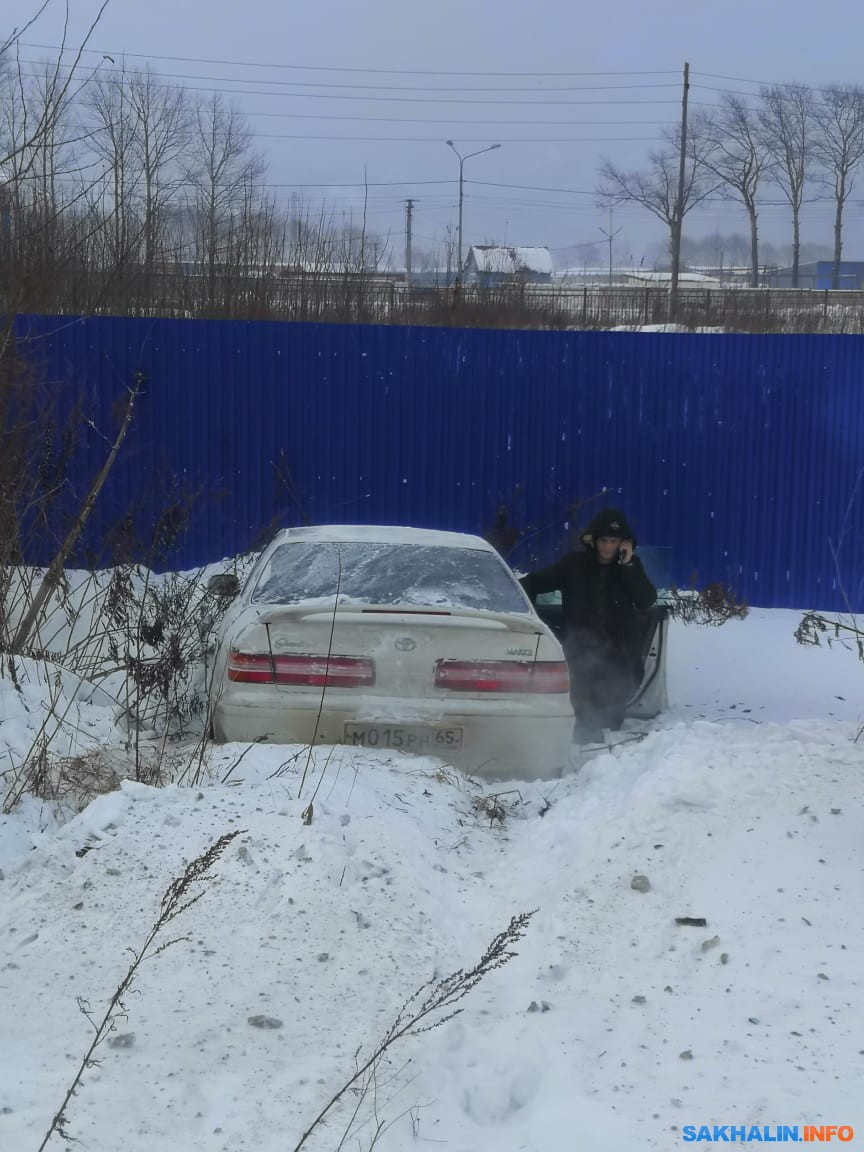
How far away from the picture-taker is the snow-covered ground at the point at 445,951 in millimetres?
2602

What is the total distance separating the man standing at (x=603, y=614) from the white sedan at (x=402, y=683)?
5.09 ft

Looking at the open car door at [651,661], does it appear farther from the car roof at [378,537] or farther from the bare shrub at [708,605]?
the bare shrub at [708,605]

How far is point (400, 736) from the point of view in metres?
4.68

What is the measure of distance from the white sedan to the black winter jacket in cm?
164

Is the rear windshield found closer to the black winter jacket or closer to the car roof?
the car roof

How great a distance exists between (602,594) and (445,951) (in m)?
3.38

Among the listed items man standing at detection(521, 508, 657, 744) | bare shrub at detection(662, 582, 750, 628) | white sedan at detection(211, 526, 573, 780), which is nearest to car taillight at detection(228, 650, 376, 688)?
white sedan at detection(211, 526, 573, 780)

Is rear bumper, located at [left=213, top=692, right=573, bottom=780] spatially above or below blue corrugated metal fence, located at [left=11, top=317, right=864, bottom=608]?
below

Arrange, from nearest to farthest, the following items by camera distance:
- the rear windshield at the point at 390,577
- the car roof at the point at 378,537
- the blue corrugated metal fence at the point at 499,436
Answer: the rear windshield at the point at 390,577 < the car roof at the point at 378,537 < the blue corrugated metal fence at the point at 499,436

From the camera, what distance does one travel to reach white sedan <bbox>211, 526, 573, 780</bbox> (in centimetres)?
466

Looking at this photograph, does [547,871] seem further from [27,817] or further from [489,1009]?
[27,817]

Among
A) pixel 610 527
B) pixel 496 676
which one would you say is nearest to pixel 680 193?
pixel 610 527

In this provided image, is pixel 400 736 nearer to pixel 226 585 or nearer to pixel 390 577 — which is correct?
pixel 390 577

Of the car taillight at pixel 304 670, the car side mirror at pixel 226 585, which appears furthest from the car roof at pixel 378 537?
the car taillight at pixel 304 670
